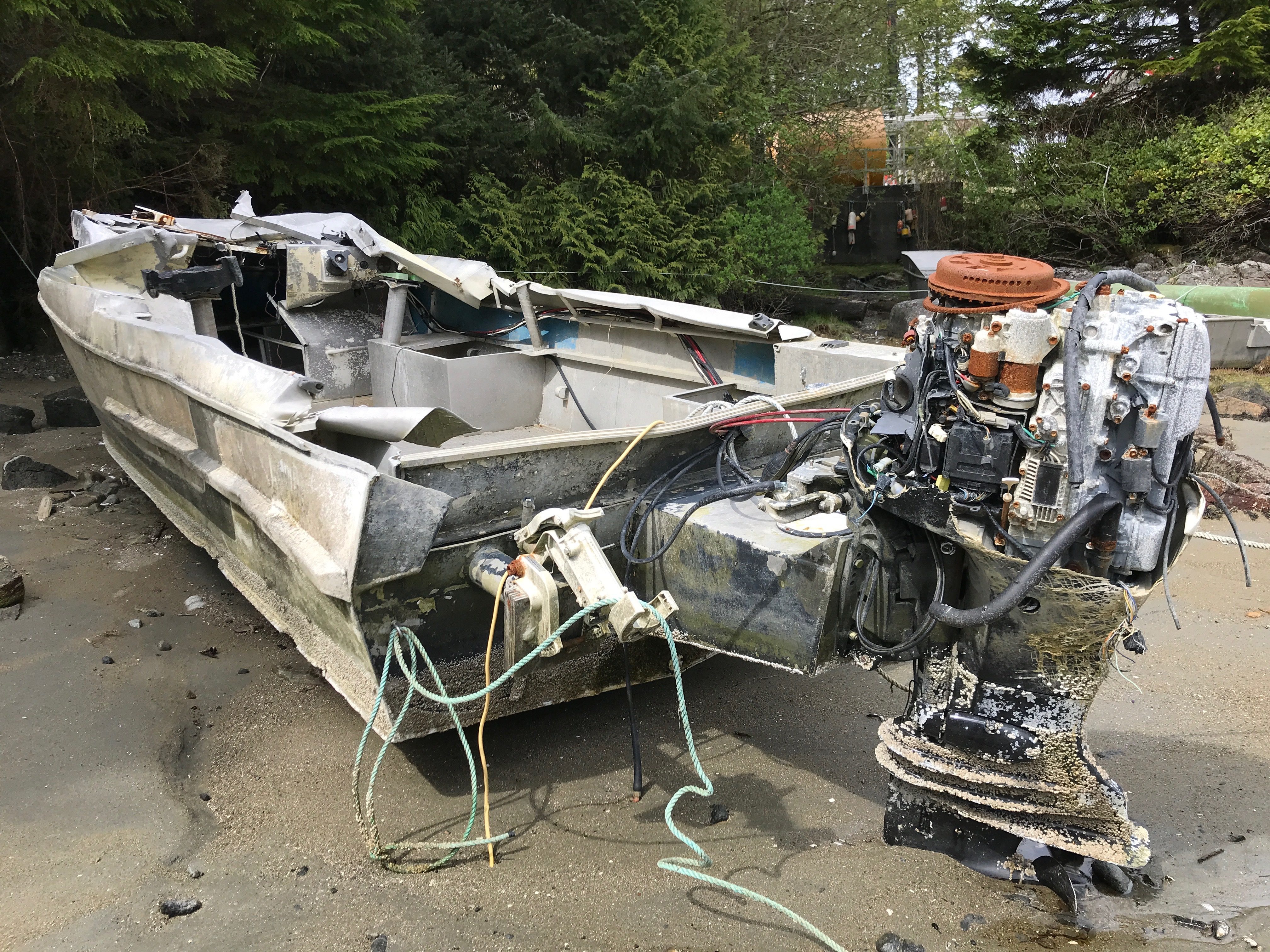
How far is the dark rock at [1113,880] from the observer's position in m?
2.77

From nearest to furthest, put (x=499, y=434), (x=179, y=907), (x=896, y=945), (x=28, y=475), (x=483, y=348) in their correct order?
1. (x=896, y=945)
2. (x=179, y=907)
3. (x=499, y=434)
4. (x=28, y=475)
5. (x=483, y=348)

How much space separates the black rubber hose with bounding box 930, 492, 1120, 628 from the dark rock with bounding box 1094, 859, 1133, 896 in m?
1.06

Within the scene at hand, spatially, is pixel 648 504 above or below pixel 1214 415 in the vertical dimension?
below

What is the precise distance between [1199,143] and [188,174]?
1267 centimetres

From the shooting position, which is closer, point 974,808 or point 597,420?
point 974,808

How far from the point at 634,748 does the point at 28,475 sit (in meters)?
5.10

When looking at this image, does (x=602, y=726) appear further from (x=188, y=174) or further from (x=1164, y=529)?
(x=188, y=174)

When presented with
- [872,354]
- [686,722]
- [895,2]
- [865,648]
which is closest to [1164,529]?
[865,648]

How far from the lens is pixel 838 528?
2.66 m

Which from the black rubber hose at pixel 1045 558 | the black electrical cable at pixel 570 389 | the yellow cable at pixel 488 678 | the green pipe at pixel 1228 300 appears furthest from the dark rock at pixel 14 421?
the green pipe at pixel 1228 300

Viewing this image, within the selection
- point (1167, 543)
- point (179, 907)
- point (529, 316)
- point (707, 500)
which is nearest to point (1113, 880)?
point (1167, 543)

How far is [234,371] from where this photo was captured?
359 centimetres

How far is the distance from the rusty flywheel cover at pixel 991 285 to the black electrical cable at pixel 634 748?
1481 mm

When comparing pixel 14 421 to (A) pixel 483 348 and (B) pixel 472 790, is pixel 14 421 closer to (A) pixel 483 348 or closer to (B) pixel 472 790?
(A) pixel 483 348
